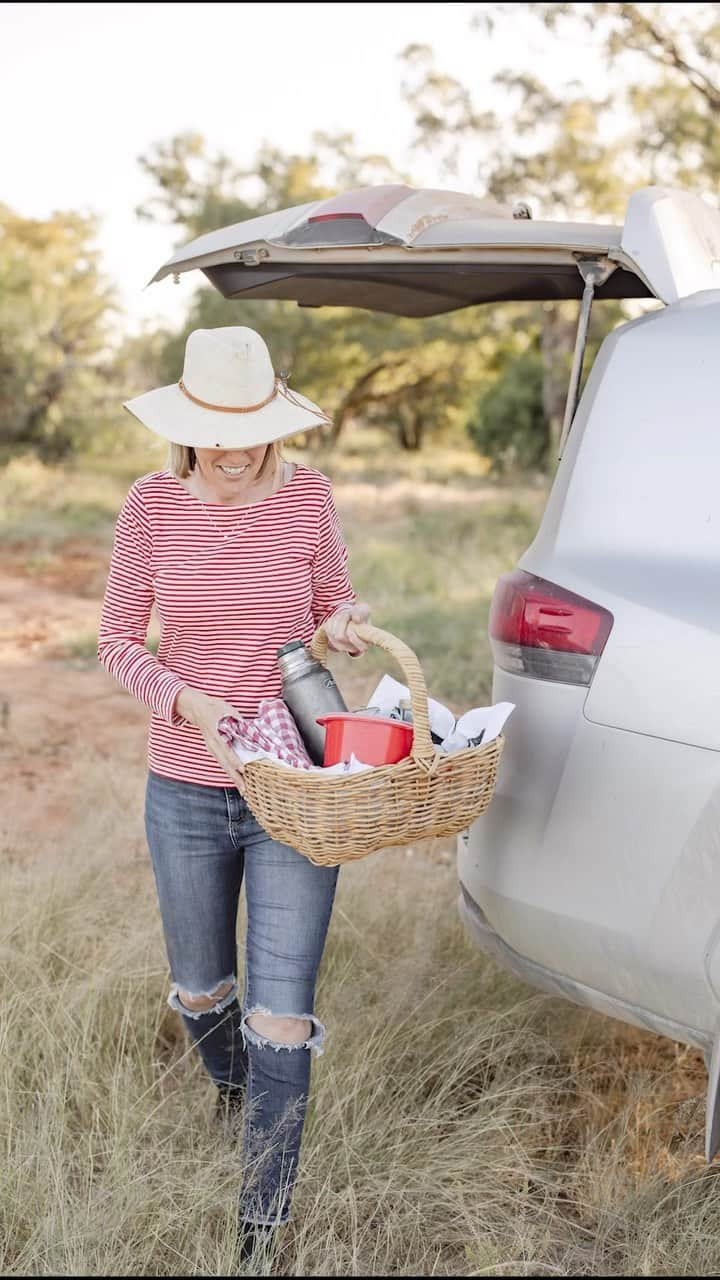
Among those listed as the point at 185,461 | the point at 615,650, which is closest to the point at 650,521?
the point at 615,650

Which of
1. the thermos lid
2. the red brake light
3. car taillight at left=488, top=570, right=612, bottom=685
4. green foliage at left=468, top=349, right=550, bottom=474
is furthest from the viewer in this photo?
green foliage at left=468, top=349, right=550, bottom=474

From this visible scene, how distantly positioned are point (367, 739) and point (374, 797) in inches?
6.2

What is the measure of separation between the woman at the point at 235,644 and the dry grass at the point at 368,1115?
23 centimetres

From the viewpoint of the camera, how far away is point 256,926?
2504 millimetres

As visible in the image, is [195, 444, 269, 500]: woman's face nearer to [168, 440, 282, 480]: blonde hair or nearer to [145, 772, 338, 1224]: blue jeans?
[168, 440, 282, 480]: blonde hair

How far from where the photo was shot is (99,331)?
2341 cm

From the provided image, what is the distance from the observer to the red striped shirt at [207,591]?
2.60 metres

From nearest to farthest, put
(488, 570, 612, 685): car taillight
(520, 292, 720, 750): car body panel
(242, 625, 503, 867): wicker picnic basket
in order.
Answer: (242, 625, 503, 867): wicker picnic basket
(520, 292, 720, 750): car body panel
(488, 570, 612, 685): car taillight

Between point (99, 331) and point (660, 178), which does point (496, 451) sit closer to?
point (99, 331)

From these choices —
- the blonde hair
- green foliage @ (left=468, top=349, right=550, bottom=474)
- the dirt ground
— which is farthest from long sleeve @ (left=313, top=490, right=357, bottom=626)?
green foliage @ (left=468, top=349, right=550, bottom=474)

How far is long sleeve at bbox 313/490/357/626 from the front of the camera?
270cm

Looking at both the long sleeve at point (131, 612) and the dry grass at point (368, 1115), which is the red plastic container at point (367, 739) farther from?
the dry grass at point (368, 1115)

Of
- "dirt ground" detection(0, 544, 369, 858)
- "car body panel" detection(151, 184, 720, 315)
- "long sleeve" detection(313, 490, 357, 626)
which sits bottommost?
"dirt ground" detection(0, 544, 369, 858)

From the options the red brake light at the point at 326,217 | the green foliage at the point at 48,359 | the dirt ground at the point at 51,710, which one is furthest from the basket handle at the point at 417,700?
the green foliage at the point at 48,359
